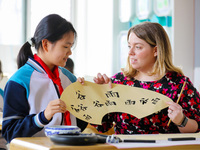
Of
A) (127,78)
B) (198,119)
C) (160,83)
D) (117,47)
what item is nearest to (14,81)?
(127,78)

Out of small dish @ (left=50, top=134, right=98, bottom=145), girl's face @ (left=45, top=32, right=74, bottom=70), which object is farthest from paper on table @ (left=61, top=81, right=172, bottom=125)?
small dish @ (left=50, top=134, right=98, bottom=145)

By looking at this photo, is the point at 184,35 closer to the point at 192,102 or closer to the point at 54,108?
the point at 192,102

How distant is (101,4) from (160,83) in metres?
3.37

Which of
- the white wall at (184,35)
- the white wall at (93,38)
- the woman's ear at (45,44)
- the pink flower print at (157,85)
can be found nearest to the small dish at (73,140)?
the woman's ear at (45,44)

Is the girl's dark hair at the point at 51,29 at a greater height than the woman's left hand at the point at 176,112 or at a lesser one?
greater

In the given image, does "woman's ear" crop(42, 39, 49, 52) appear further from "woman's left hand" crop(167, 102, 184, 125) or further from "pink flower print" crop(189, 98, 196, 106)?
"pink flower print" crop(189, 98, 196, 106)

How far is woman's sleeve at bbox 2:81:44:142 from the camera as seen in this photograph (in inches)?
55.7

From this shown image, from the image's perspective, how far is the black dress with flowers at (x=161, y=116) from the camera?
1685 mm

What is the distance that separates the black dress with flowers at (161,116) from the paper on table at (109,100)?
180mm

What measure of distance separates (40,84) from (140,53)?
526mm

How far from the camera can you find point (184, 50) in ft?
11.8

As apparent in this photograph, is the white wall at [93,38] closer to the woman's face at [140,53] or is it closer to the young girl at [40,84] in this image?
the woman's face at [140,53]

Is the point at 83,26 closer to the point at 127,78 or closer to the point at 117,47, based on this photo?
the point at 117,47

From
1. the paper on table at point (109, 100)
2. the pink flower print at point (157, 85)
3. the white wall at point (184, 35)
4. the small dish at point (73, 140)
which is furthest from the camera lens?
the white wall at point (184, 35)
